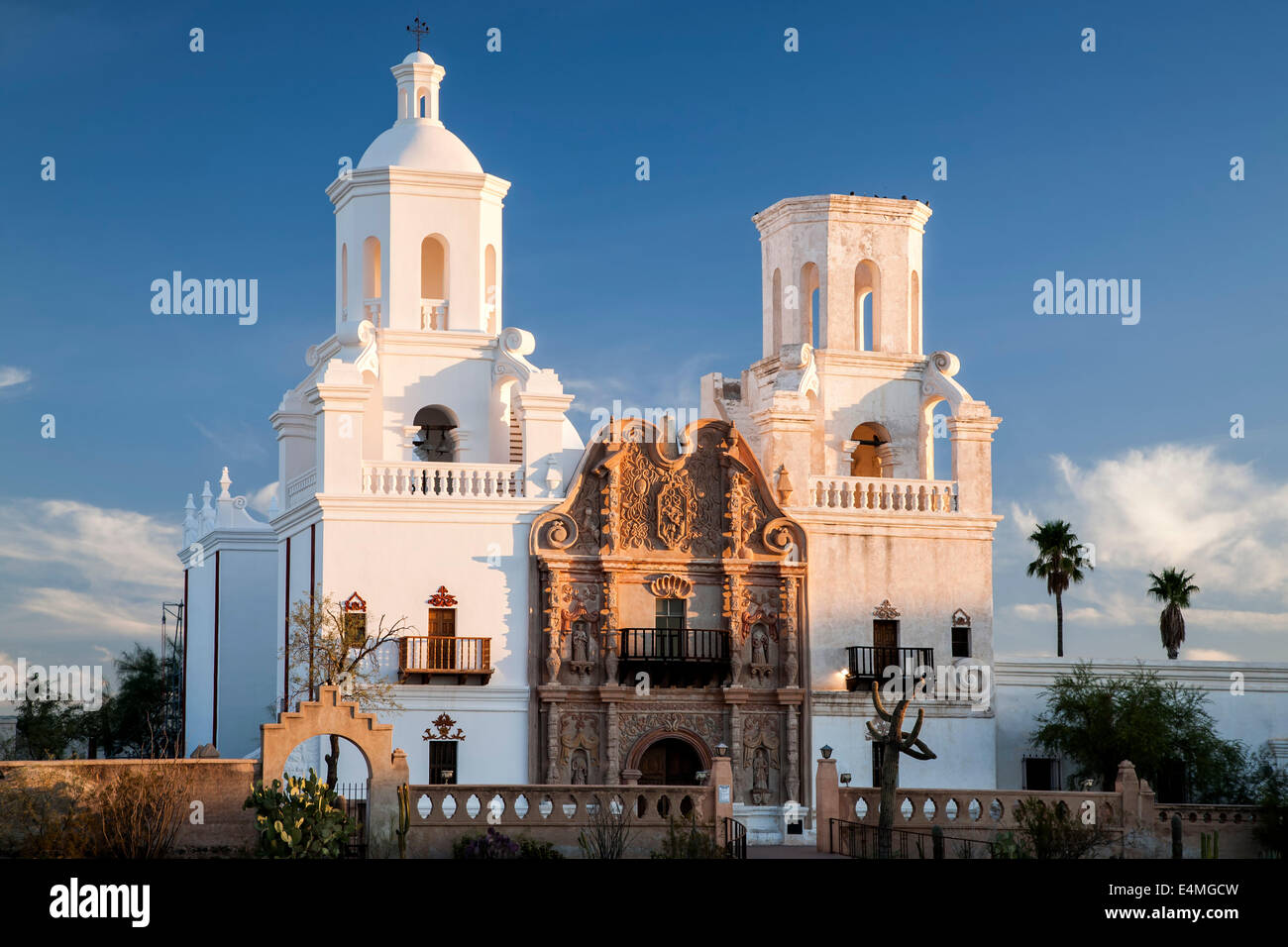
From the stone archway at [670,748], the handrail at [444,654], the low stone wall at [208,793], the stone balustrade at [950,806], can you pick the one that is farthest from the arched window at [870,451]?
the low stone wall at [208,793]

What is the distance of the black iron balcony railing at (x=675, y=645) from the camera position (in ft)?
142

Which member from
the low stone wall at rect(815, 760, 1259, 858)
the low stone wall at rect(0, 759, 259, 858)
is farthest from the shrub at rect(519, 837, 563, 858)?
the low stone wall at rect(815, 760, 1259, 858)

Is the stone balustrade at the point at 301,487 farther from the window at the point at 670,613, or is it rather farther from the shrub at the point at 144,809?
the shrub at the point at 144,809

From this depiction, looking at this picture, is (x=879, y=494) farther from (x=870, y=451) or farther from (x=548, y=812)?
(x=548, y=812)

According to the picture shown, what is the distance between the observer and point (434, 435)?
46.1 metres

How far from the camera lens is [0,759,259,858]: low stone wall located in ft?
107

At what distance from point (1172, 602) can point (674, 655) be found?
19.3m

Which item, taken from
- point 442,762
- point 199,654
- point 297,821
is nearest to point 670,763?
point 442,762

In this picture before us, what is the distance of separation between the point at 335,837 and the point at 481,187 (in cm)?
1781

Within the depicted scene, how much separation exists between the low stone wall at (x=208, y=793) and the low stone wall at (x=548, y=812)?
2.84m

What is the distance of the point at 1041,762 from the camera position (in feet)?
150

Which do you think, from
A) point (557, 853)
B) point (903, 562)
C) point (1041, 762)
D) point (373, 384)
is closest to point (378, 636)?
point (373, 384)

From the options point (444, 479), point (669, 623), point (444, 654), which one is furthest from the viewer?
point (669, 623)
